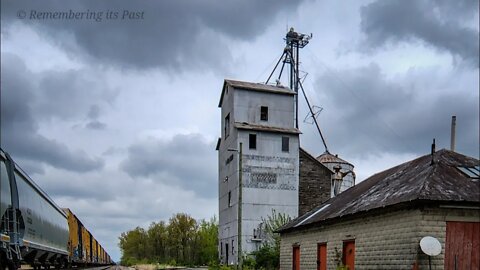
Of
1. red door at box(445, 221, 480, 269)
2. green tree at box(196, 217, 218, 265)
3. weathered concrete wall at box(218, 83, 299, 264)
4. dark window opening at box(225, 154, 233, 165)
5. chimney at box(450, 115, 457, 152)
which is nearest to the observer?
red door at box(445, 221, 480, 269)

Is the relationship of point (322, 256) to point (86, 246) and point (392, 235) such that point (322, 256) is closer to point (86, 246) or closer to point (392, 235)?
point (392, 235)

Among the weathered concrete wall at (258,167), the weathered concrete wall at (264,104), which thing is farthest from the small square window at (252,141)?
the weathered concrete wall at (264,104)

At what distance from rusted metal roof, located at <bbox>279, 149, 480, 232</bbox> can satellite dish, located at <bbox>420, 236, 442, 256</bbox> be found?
1.16 meters

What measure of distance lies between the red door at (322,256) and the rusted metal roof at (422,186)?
1.07 metres

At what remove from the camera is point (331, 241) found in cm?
2142

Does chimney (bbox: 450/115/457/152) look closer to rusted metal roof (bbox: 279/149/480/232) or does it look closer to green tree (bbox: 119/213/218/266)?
rusted metal roof (bbox: 279/149/480/232)

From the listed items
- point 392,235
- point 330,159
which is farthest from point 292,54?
point 392,235

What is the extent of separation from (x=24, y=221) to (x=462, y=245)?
43.1 feet

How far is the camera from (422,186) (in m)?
16.0

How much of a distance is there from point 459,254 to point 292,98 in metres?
26.6

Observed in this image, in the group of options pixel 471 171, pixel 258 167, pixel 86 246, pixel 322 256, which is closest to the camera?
pixel 471 171


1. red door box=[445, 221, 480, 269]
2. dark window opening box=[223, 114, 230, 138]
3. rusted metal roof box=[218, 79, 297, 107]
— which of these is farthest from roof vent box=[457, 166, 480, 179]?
dark window opening box=[223, 114, 230, 138]

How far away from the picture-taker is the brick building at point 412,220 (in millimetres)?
15359

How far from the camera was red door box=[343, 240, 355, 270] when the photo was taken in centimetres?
1956
